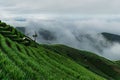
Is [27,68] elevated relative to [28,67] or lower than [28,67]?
elevated


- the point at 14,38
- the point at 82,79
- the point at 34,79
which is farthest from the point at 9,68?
the point at 14,38

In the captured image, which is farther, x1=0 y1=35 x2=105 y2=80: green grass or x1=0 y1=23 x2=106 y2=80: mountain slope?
x1=0 y1=23 x2=106 y2=80: mountain slope

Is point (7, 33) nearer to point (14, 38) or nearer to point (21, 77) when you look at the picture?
point (14, 38)

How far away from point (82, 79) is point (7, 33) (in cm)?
6915

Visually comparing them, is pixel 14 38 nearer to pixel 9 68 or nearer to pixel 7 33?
pixel 7 33

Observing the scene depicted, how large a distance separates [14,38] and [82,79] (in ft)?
219

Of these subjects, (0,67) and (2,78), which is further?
(0,67)

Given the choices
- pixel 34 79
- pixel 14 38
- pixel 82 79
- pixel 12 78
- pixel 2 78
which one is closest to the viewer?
pixel 2 78

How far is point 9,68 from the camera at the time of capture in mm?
12242

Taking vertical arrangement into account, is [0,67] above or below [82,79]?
above

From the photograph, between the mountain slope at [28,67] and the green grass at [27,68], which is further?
the mountain slope at [28,67]

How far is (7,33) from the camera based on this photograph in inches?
5037

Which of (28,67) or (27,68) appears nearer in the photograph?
(27,68)

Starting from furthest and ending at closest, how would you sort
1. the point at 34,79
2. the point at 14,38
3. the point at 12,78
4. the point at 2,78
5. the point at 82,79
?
the point at 14,38, the point at 82,79, the point at 34,79, the point at 12,78, the point at 2,78
